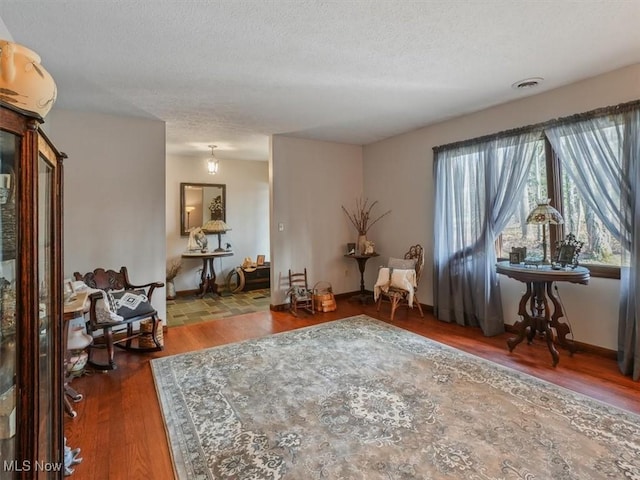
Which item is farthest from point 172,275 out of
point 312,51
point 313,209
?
point 312,51

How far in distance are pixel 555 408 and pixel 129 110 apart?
15.0 feet

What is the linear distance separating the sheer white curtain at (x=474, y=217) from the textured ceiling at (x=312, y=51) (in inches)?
21.6

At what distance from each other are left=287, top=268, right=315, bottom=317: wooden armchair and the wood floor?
1.02 ft

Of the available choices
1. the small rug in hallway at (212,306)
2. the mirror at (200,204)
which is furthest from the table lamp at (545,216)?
the mirror at (200,204)

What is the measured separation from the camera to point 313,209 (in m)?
5.09

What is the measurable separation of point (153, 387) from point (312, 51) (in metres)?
2.82

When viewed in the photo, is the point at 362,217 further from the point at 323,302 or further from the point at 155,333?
the point at 155,333

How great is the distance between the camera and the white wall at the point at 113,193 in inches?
138

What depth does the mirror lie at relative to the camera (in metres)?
6.01

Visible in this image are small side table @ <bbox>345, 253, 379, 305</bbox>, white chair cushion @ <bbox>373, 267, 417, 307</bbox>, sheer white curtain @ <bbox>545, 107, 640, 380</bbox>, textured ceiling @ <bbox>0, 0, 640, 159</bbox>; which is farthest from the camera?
small side table @ <bbox>345, 253, 379, 305</bbox>

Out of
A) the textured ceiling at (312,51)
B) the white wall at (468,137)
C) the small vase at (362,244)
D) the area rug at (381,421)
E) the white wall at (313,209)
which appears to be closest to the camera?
the area rug at (381,421)

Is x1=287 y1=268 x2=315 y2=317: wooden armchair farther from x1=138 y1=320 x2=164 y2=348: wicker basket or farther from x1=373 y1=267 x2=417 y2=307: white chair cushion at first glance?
x1=138 y1=320 x2=164 y2=348: wicker basket

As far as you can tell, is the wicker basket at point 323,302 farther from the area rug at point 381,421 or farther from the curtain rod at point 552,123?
the curtain rod at point 552,123

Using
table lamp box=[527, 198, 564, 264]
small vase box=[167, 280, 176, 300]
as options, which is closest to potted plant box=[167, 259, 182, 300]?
small vase box=[167, 280, 176, 300]
